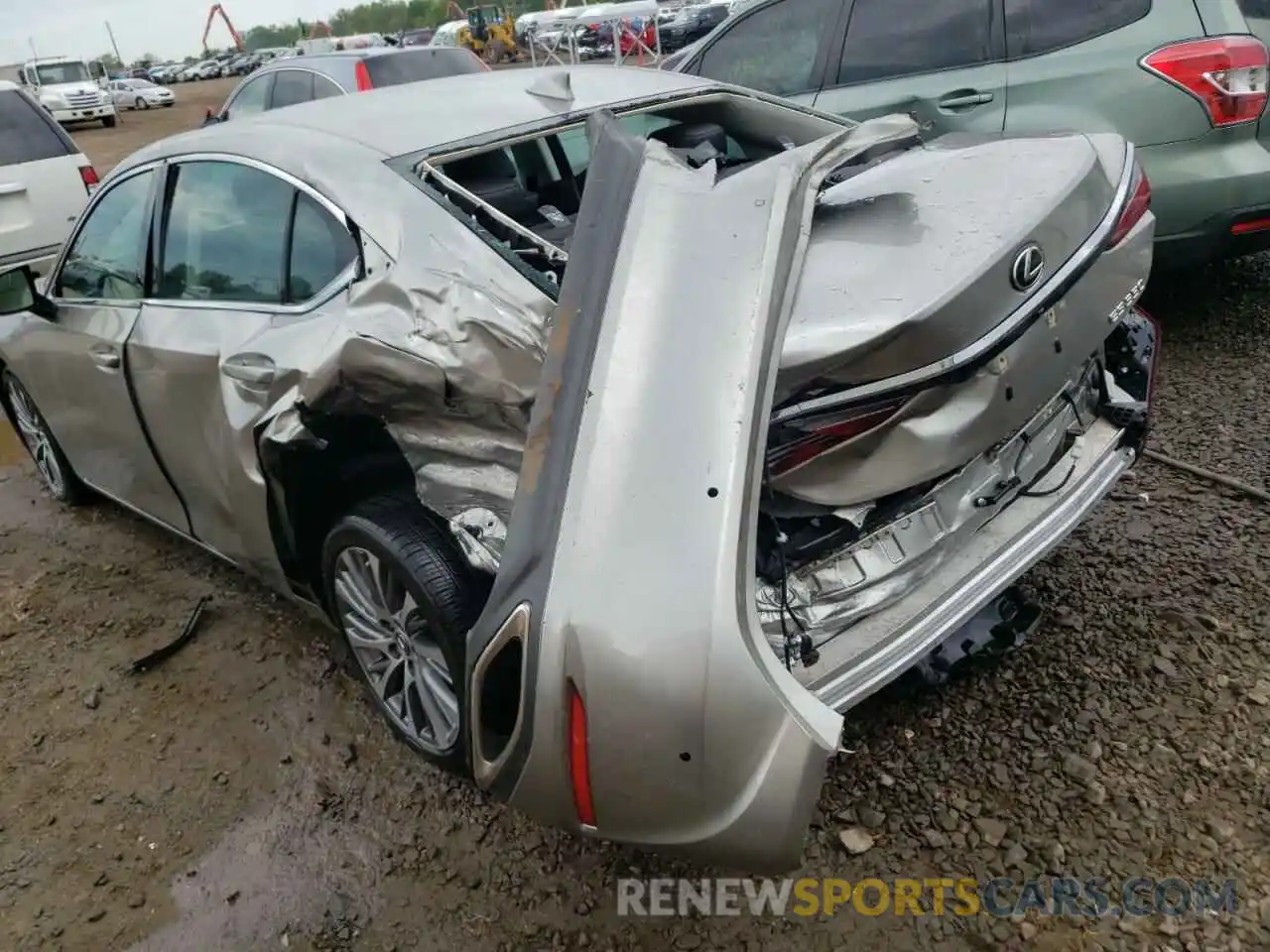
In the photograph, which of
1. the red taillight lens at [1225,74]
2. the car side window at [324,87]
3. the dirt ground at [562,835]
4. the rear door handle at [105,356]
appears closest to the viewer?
the dirt ground at [562,835]

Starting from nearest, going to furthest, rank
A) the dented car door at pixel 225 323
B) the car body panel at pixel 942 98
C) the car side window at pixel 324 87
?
1. the dented car door at pixel 225 323
2. the car body panel at pixel 942 98
3. the car side window at pixel 324 87

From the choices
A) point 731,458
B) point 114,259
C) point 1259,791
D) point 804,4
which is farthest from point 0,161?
point 1259,791

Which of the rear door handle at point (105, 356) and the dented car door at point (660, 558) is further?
the rear door handle at point (105, 356)

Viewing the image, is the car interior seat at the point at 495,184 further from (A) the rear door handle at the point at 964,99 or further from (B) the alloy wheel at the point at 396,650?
(A) the rear door handle at the point at 964,99

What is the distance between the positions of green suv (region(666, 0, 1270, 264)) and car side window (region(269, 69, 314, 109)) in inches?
212

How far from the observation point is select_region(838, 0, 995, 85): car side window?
4242 millimetres

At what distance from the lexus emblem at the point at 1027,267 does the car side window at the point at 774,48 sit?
3.35 m

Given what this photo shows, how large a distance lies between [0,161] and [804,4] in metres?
5.40

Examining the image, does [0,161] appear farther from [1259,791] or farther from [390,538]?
[1259,791]

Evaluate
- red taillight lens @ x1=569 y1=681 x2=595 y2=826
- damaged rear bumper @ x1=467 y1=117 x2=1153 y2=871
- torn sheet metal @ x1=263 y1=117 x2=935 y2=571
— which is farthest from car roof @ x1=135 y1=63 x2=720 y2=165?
red taillight lens @ x1=569 y1=681 x2=595 y2=826

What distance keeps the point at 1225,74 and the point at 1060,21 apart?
2.32 ft

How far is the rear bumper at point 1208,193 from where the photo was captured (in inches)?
145

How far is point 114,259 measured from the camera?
3.13 meters

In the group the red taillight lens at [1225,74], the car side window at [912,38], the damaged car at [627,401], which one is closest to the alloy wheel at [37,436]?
the damaged car at [627,401]
